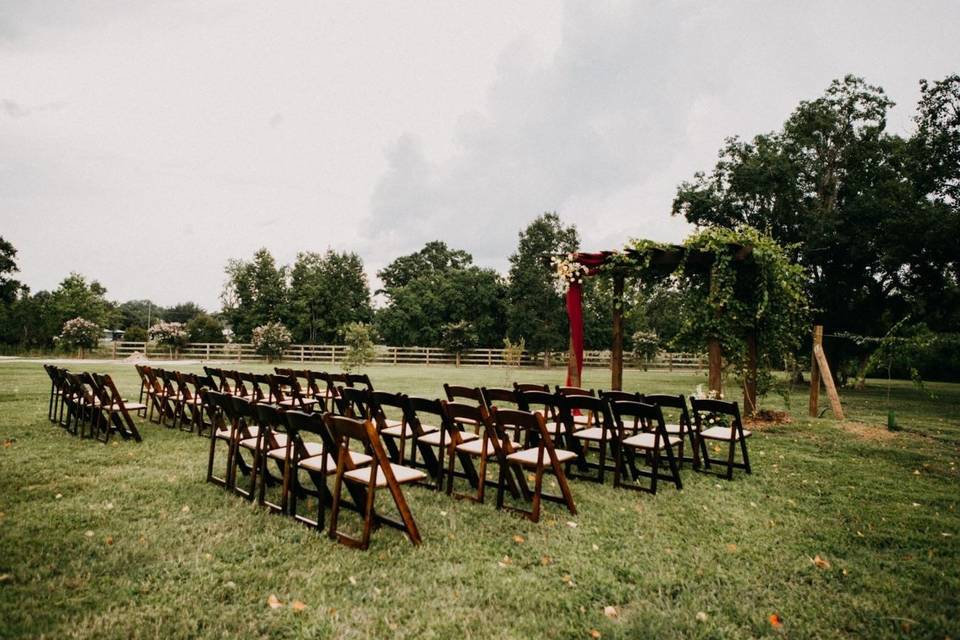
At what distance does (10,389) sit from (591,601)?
46.2 feet

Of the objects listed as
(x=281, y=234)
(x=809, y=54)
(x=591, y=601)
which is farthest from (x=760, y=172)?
(x=281, y=234)

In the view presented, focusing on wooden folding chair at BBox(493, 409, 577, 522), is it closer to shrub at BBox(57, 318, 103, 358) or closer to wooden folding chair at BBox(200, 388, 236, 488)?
wooden folding chair at BBox(200, 388, 236, 488)

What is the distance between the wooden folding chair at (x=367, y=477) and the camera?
3.21 metres

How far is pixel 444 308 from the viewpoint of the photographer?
41.3m

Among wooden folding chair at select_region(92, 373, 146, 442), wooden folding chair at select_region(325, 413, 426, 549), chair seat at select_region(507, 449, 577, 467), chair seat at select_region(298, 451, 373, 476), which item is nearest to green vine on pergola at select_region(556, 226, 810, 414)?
chair seat at select_region(507, 449, 577, 467)

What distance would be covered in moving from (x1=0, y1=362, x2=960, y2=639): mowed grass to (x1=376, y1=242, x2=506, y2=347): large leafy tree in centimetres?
3555

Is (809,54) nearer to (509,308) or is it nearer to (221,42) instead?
(221,42)

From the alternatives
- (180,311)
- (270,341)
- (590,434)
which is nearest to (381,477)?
(590,434)

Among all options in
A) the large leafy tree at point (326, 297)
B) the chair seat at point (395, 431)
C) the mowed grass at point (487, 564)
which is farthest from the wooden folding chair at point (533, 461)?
the large leafy tree at point (326, 297)

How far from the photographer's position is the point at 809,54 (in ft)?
40.4

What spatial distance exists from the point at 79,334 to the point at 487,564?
33615 mm

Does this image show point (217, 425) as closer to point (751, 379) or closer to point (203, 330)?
Result: point (751, 379)

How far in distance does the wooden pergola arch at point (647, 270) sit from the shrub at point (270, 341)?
25331mm

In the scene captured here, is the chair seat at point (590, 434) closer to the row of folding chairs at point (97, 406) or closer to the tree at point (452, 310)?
the row of folding chairs at point (97, 406)
